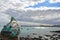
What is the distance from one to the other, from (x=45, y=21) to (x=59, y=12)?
0.27 meters

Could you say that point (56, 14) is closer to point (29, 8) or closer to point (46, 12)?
point (46, 12)

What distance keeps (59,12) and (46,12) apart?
21cm

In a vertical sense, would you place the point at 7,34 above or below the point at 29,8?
below

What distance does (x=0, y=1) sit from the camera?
10.7 feet

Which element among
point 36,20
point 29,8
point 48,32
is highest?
point 29,8

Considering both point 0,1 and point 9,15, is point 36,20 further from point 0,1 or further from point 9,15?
point 0,1

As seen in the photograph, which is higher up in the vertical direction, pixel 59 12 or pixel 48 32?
pixel 59 12

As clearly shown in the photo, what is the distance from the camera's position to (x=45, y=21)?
3256 millimetres

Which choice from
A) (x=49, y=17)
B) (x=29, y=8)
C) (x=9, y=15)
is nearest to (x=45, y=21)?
(x=49, y=17)

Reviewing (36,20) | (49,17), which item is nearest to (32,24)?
(36,20)

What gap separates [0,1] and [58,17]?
976 mm

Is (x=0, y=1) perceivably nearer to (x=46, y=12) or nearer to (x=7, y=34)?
(x=7, y=34)

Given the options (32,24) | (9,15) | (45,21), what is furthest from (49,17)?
(9,15)

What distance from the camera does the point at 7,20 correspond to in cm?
322
